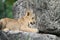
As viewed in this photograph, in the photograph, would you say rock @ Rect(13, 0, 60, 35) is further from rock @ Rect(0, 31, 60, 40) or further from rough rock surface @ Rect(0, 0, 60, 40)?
rock @ Rect(0, 31, 60, 40)

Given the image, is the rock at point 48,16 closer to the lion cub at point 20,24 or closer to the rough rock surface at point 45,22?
the rough rock surface at point 45,22

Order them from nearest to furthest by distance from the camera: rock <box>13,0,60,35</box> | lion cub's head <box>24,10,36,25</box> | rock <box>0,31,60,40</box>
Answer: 1. rock <box>0,31,60,40</box>
2. rock <box>13,0,60,35</box>
3. lion cub's head <box>24,10,36,25</box>

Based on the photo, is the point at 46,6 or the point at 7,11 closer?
the point at 46,6

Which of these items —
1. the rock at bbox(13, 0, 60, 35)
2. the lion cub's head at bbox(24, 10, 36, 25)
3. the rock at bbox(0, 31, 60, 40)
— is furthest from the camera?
the lion cub's head at bbox(24, 10, 36, 25)

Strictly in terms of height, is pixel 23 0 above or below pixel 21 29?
above

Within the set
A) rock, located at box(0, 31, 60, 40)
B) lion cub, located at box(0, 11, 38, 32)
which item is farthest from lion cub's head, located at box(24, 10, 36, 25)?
rock, located at box(0, 31, 60, 40)

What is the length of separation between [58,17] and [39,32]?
1.19ft

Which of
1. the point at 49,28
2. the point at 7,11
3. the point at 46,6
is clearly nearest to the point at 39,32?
the point at 49,28

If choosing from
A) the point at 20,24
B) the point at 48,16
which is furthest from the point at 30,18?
the point at 48,16

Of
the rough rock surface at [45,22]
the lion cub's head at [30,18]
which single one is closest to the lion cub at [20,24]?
the lion cub's head at [30,18]

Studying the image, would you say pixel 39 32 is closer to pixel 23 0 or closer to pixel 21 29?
pixel 21 29

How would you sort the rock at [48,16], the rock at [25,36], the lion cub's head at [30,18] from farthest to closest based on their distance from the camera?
the lion cub's head at [30,18] < the rock at [48,16] < the rock at [25,36]

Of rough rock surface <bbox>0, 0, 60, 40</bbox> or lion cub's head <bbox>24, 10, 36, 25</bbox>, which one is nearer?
rough rock surface <bbox>0, 0, 60, 40</bbox>

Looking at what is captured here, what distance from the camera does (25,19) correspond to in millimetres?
3625
